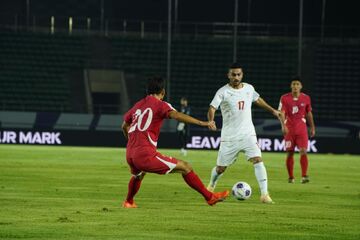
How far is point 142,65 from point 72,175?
3061 centimetres

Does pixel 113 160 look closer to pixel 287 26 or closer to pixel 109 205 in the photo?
pixel 109 205

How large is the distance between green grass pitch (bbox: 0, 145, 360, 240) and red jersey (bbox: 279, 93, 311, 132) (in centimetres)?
132

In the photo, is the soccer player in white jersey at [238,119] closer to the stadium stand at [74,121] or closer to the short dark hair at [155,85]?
the short dark hair at [155,85]

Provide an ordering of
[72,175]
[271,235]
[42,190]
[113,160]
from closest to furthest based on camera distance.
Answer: [271,235]
[42,190]
[72,175]
[113,160]

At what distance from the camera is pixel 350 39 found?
53750mm

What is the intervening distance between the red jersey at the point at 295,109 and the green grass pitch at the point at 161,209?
1.32m

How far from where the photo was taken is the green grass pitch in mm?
11406

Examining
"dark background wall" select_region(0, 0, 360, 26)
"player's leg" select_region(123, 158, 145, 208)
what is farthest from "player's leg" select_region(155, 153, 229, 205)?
"dark background wall" select_region(0, 0, 360, 26)

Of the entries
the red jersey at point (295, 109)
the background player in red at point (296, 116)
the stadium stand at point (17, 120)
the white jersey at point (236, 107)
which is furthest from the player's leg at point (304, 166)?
the stadium stand at point (17, 120)

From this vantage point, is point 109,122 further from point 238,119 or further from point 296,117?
point 238,119

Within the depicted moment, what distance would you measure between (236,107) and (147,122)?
3.03m

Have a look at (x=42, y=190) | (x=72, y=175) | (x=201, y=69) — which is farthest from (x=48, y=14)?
(x=42, y=190)

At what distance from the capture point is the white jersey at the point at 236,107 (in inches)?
649

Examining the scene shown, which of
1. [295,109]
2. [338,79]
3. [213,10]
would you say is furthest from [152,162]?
[213,10]
